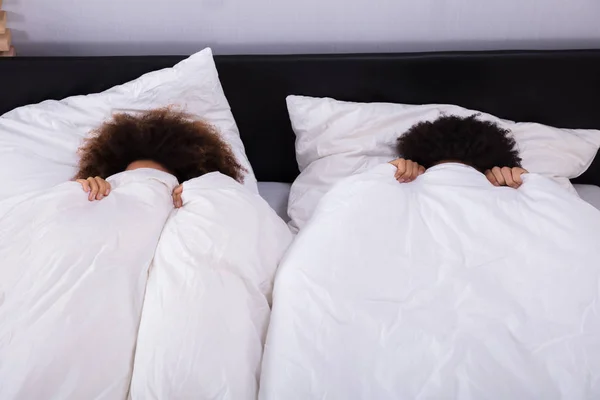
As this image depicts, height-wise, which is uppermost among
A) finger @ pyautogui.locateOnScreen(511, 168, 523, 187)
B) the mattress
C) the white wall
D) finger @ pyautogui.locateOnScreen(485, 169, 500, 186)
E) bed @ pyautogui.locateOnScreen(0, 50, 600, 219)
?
the white wall

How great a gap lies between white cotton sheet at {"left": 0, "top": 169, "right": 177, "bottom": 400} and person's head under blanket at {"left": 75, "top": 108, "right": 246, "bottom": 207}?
7.3 inches

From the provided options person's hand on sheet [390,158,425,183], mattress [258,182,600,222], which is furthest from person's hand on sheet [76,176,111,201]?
person's hand on sheet [390,158,425,183]

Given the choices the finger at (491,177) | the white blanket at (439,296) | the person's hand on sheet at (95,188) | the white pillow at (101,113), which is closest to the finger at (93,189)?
the person's hand on sheet at (95,188)

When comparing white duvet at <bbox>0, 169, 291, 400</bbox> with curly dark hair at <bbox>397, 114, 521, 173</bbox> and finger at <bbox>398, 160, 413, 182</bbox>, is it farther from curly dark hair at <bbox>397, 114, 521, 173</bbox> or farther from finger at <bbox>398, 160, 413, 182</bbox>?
curly dark hair at <bbox>397, 114, 521, 173</bbox>

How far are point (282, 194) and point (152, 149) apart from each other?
1.51 feet

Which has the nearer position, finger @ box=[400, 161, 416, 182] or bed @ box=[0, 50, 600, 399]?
bed @ box=[0, 50, 600, 399]

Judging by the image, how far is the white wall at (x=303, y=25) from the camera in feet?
5.69

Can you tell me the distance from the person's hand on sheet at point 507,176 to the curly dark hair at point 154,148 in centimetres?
65

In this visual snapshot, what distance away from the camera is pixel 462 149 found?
57.9 inches

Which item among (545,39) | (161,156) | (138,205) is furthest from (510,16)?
(138,205)

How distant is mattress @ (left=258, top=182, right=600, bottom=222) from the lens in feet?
5.48

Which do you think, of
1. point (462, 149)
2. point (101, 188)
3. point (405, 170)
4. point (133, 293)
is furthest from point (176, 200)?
point (462, 149)

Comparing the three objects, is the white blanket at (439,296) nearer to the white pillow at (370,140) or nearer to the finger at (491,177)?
the finger at (491,177)

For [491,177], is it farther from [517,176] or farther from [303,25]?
[303,25]
